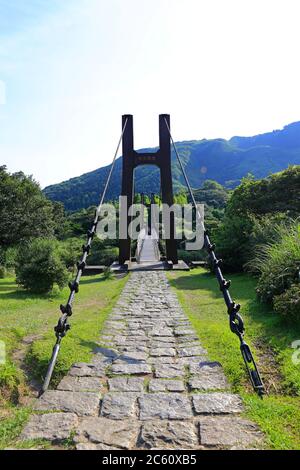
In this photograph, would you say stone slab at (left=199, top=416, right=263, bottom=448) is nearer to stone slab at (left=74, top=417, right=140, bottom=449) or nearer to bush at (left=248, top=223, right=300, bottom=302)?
stone slab at (left=74, top=417, right=140, bottom=449)

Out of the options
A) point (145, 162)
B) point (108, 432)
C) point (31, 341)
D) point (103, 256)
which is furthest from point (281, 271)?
point (103, 256)

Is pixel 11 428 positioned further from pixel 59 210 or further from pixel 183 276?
pixel 59 210

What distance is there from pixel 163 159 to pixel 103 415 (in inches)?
390

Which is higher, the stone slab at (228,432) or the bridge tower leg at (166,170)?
the bridge tower leg at (166,170)

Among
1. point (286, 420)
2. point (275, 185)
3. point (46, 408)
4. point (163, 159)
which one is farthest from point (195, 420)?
point (275, 185)

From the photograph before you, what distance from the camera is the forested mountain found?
6378 centimetres

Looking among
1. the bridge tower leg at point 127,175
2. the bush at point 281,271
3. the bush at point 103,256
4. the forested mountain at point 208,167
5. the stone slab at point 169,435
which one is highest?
the forested mountain at point 208,167

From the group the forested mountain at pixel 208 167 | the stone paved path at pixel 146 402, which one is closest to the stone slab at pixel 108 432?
the stone paved path at pixel 146 402

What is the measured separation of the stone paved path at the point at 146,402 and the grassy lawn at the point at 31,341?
4.6 inches

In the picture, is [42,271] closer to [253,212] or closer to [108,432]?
[108,432]

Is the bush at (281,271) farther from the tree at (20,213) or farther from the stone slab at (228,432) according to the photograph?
the tree at (20,213)

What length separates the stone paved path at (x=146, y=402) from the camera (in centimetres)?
181

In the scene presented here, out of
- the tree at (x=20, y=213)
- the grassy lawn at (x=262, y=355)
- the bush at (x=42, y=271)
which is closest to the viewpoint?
the grassy lawn at (x=262, y=355)

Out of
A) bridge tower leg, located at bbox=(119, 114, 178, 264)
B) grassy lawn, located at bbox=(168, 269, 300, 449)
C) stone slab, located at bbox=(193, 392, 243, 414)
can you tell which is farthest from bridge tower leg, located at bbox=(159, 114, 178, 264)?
stone slab, located at bbox=(193, 392, 243, 414)
